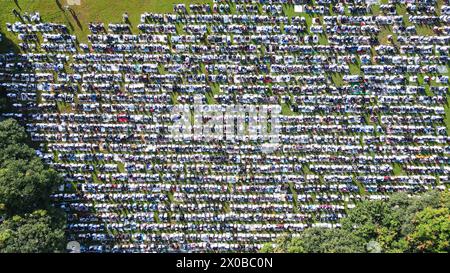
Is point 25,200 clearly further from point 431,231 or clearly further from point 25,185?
point 431,231

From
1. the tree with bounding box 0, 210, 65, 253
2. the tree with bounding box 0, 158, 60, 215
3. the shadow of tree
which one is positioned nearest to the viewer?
the tree with bounding box 0, 210, 65, 253

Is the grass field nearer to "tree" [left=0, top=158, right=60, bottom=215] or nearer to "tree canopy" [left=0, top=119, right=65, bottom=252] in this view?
"tree canopy" [left=0, top=119, right=65, bottom=252]

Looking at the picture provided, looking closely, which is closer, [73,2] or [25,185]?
[25,185]

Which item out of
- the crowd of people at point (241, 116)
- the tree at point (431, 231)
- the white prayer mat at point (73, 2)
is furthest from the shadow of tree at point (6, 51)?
the tree at point (431, 231)

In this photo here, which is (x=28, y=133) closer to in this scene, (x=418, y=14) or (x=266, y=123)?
(x=266, y=123)

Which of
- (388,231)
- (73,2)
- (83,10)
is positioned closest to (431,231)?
(388,231)

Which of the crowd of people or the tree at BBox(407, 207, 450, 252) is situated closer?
the tree at BBox(407, 207, 450, 252)

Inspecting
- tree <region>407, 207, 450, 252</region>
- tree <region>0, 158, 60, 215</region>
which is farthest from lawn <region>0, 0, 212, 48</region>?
tree <region>407, 207, 450, 252</region>
